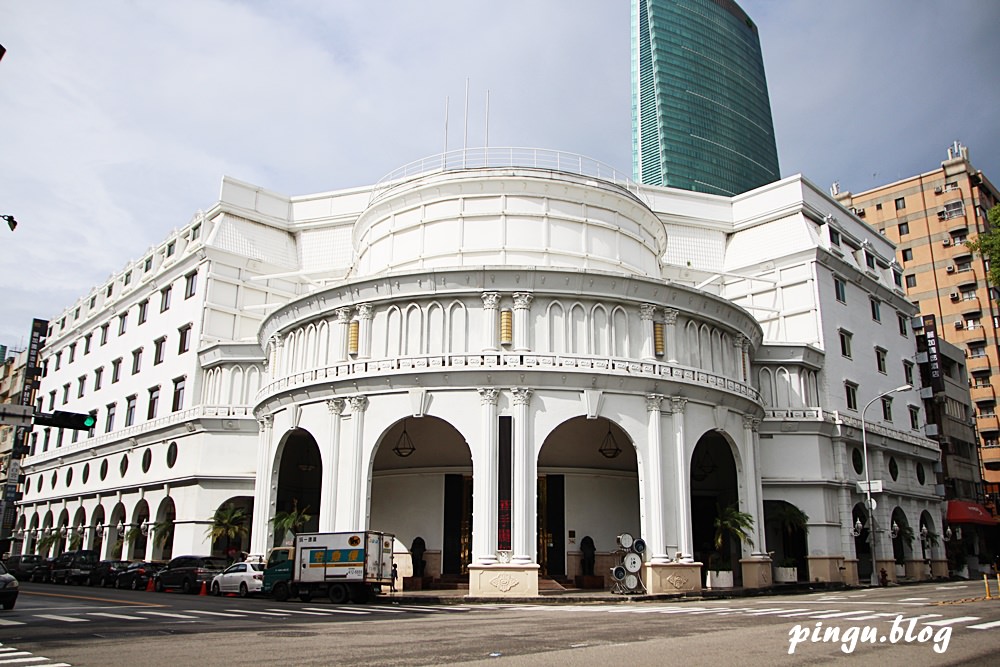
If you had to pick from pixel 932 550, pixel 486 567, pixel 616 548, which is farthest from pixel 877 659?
pixel 932 550

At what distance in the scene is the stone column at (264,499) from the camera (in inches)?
1399

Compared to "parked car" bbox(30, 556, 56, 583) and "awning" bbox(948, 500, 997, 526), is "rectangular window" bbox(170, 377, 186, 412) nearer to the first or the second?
"parked car" bbox(30, 556, 56, 583)

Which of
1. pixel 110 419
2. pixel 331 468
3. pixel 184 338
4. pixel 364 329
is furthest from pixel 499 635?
pixel 110 419

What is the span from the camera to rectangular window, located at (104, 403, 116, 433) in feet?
186

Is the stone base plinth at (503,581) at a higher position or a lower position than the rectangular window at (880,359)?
lower

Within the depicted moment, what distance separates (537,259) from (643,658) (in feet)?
88.8

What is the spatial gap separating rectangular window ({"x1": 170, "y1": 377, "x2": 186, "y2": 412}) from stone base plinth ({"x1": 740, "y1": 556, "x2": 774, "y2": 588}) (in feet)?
108

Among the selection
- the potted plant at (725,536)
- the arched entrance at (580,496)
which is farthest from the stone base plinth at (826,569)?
the arched entrance at (580,496)

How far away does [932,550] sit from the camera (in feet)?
177

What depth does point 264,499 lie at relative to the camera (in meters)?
36.1

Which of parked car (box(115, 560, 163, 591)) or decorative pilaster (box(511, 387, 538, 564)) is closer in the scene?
decorative pilaster (box(511, 387, 538, 564))

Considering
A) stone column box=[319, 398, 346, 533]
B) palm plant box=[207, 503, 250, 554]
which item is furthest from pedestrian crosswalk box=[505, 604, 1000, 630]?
palm plant box=[207, 503, 250, 554]

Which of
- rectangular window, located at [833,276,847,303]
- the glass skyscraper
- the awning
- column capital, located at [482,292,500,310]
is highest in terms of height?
the glass skyscraper

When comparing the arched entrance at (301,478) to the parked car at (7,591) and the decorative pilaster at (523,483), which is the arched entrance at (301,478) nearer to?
the decorative pilaster at (523,483)
